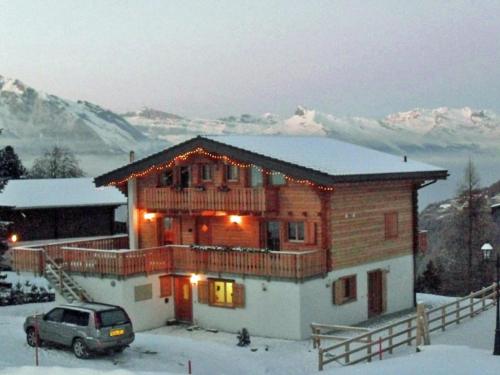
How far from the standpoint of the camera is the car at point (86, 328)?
77.0 feet

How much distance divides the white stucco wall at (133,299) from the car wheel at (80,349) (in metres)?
6.16

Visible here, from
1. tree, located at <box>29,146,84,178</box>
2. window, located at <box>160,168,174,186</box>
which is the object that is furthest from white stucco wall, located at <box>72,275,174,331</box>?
tree, located at <box>29,146,84,178</box>

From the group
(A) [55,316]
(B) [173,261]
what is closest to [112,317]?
(A) [55,316]

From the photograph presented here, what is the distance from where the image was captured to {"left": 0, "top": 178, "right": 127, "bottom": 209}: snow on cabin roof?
161 feet

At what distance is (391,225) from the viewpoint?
33906 millimetres

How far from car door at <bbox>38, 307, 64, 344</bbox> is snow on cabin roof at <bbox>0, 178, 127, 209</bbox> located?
24.2 metres

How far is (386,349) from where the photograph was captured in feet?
80.6

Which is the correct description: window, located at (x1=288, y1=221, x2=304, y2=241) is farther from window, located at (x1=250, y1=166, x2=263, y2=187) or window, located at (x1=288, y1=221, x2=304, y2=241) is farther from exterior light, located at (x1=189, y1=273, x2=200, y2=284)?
exterior light, located at (x1=189, y1=273, x2=200, y2=284)

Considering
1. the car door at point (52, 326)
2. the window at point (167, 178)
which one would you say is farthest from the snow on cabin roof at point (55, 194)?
the car door at point (52, 326)

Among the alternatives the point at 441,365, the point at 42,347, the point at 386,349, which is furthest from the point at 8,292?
the point at 441,365

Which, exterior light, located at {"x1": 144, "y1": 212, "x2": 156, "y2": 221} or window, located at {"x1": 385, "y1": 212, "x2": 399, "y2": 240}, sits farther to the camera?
exterior light, located at {"x1": 144, "y1": 212, "x2": 156, "y2": 221}

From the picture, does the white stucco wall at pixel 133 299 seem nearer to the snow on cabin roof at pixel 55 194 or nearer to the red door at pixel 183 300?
the red door at pixel 183 300

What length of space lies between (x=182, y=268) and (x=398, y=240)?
1011cm

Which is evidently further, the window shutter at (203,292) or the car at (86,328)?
the window shutter at (203,292)
